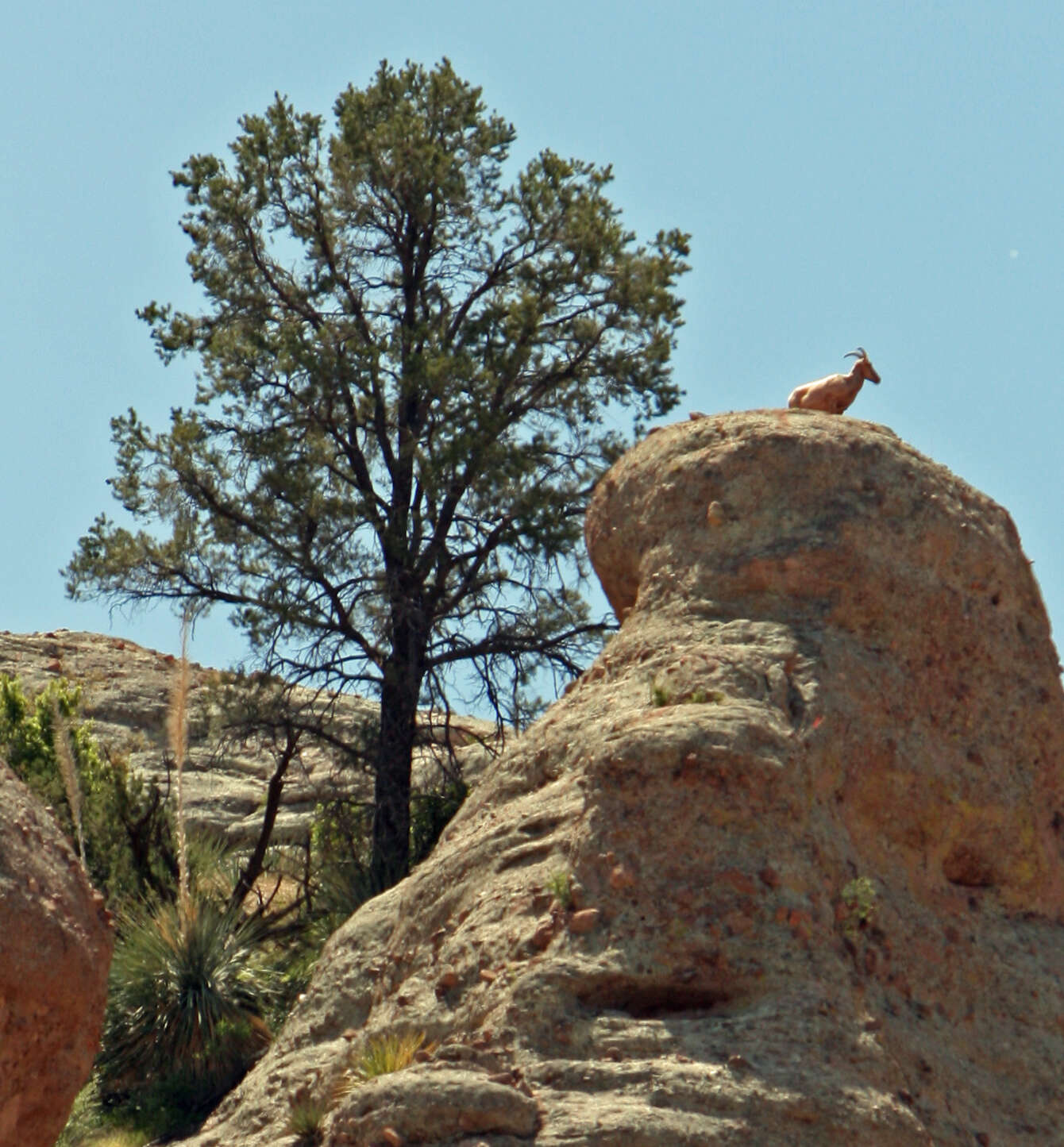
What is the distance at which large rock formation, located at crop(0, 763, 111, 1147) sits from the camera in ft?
22.2

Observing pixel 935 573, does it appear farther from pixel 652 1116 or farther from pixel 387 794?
pixel 387 794

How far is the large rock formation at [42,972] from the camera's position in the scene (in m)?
6.77

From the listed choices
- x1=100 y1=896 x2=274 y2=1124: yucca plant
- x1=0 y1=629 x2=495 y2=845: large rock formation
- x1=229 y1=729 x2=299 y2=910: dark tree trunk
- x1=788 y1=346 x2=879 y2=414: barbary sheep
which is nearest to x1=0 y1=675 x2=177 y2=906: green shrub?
x1=229 y1=729 x2=299 y2=910: dark tree trunk

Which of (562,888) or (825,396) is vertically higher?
(825,396)

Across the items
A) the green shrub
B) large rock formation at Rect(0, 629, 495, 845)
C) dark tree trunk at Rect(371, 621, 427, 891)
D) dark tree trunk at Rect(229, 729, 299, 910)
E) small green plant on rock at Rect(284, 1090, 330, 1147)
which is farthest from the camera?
large rock formation at Rect(0, 629, 495, 845)

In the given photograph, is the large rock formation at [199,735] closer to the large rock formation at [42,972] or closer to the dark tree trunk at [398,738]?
the dark tree trunk at [398,738]

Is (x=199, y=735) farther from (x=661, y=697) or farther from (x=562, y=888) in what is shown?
(x=562, y=888)

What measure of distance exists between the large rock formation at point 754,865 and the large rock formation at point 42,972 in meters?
0.91

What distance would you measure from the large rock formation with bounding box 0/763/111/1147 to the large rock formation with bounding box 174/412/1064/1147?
909 millimetres

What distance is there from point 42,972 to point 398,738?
12853mm

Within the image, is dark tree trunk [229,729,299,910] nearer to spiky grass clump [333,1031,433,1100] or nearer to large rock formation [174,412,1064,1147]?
large rock formation [174,412,1064,1147]

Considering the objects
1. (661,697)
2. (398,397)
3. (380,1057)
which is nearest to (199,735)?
(398,397)

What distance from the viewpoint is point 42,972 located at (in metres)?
6.84

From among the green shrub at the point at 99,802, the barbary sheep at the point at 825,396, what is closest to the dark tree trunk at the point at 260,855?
the green shrub at the point at 99,802
